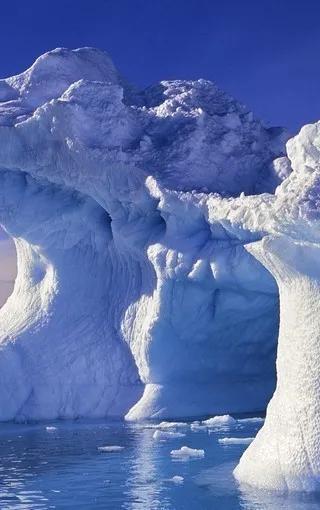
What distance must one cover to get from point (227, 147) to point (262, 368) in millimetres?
4319

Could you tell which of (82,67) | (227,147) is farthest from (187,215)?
(82,67)

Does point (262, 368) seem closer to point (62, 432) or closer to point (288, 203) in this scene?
point (62, 432)

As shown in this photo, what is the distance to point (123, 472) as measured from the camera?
32.3 ft

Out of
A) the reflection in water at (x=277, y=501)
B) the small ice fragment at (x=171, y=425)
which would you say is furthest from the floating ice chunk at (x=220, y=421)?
the reflection in water at (x=277, y=501)

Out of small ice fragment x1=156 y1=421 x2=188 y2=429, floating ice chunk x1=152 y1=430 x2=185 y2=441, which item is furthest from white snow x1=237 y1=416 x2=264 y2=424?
floating ice chunk x1=152 y1=430 x2=185 y2=441

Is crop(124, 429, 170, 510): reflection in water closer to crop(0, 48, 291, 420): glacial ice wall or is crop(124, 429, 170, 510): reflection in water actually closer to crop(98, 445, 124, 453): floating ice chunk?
crop(98, 445, 124, 453): floating ice chunk

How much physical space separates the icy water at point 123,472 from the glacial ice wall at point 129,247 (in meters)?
1.76

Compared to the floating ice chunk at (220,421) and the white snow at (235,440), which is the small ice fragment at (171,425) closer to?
the floating ice chunk at (220,421)

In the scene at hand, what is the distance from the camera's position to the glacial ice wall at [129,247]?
14.7m

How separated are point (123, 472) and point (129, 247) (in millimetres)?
6270

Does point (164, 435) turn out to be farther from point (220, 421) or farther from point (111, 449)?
point (220, 421)

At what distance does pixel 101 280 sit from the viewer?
1670cm

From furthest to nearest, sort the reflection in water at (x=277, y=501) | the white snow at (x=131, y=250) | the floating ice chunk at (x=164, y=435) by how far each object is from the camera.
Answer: the white snow at (x=131, y=250) < the floating ice chunk at (x=164, y=435) < the reflection in water at (x=277, y=501)

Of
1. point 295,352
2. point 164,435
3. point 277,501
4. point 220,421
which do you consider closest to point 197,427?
point 220,421
